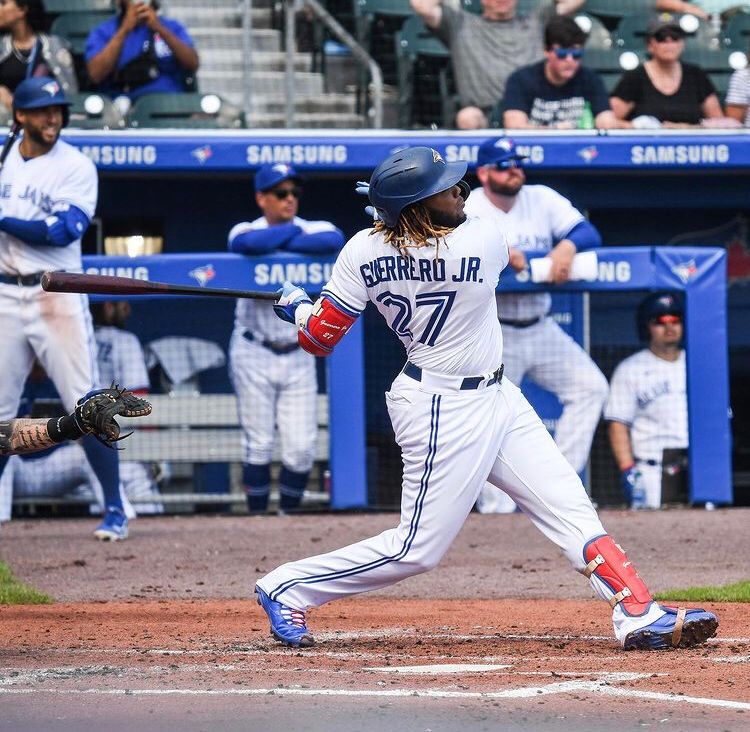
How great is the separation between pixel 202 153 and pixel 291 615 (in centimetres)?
481

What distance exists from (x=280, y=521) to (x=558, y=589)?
2404 millimetres

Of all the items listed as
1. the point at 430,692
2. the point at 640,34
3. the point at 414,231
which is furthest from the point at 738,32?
the point at 430,692

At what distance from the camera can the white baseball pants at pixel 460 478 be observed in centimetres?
451

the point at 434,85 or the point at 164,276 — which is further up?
the point at 434,85

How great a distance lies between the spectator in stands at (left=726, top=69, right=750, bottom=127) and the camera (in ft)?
31.9

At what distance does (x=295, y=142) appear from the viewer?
898 centimetres

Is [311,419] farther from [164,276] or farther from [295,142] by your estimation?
[295,142]

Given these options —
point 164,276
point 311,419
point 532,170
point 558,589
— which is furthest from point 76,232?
point 532,170

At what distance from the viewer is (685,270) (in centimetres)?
855

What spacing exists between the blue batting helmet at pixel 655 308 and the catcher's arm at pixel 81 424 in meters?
4.74

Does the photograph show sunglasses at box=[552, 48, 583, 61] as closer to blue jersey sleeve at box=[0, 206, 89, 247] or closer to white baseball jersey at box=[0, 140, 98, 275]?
white baseball jersey at box=[0, 140, 98, 275]

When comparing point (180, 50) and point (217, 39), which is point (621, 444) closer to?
point (180, 50)

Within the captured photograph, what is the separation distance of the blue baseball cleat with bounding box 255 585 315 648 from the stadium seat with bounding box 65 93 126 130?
4900mm

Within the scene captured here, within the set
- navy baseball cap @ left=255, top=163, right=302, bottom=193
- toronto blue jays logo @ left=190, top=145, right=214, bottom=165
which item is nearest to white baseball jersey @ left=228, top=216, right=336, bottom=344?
navy baseball cap @ left=255, top=163, right=302, bottom=193
